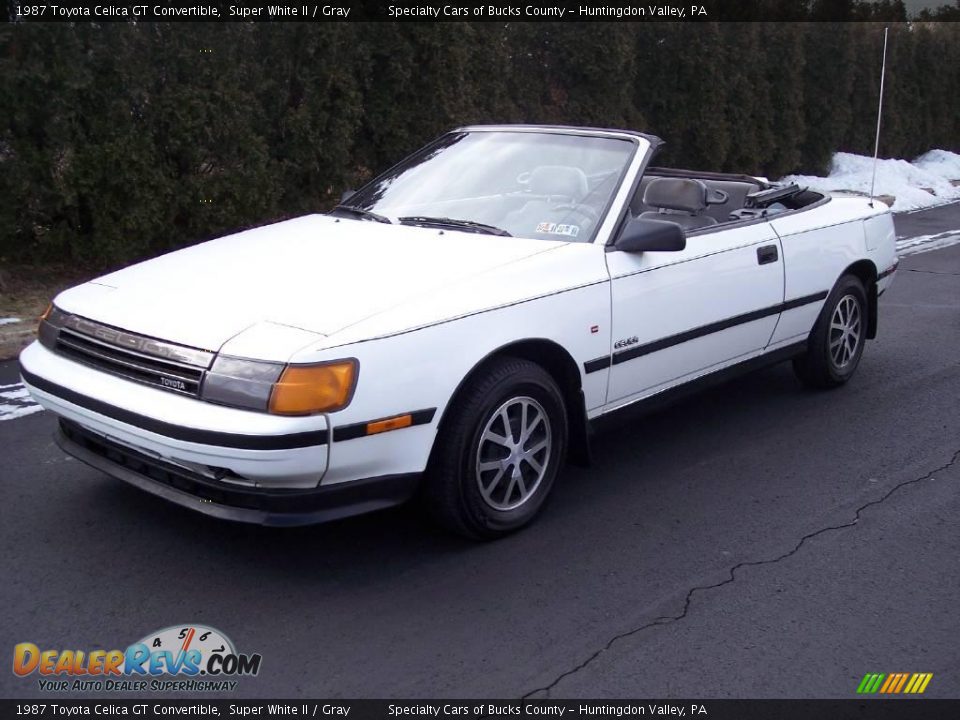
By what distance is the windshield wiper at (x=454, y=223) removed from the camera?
4.63m

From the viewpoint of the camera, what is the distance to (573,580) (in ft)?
12.9

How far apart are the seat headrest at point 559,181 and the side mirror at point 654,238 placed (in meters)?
0.42

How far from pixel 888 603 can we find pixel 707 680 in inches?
36.8

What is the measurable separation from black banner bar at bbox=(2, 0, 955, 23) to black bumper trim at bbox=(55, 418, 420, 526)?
5.63m

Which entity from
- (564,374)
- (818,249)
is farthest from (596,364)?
(818,249)

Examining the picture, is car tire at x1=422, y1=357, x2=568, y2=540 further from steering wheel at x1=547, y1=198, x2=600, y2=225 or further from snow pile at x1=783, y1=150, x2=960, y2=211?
snow pile at x1=783, y1=150, x2=960, y2=211

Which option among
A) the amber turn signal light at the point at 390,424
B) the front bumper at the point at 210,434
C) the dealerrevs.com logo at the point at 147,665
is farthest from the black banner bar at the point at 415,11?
the dealerrevs.com logo at the point at 147,665

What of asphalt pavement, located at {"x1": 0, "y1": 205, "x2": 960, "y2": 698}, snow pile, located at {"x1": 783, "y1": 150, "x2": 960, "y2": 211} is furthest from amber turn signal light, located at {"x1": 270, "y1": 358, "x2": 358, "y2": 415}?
snow pile, located at {"x1": 783, "y1": 150, "x2": 960, "y2": 211}

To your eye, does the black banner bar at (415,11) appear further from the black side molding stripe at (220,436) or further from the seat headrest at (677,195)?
the black side molding stripe at (220,436)

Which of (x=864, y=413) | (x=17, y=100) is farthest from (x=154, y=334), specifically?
(x=17, y=100)

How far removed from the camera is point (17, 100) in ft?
26.5

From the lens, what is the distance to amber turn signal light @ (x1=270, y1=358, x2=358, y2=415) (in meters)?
3.42

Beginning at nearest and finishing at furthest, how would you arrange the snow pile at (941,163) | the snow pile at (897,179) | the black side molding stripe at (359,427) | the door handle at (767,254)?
the black side molding stripe at (359,427), the door handle at (767,254), the snow pile at (897,179), the snow pile at (941,163)
